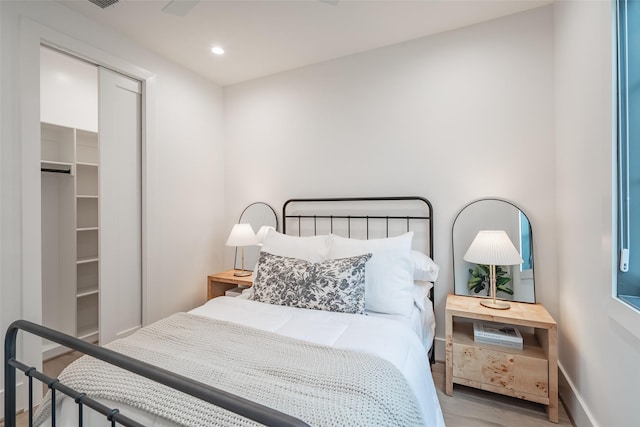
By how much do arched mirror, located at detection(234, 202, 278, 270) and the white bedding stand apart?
1.18 meters

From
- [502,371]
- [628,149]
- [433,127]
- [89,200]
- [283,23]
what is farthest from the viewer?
[89,200]

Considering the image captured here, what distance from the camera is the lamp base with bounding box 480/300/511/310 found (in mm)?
1987

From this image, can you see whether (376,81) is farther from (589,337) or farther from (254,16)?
(589,337)

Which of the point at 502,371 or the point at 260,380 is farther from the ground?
the point at 260,380

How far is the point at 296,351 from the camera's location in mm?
1322

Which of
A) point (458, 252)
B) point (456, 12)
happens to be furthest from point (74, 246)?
point (456, 12)

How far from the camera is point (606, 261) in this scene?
135 cm

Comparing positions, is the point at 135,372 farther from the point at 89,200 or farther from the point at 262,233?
the point at 89,200

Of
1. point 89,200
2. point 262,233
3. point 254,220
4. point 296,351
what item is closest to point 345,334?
point 296,351

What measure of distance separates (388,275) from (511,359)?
2.92 ft

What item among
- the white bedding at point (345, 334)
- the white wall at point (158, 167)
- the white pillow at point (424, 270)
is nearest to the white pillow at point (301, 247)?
the white bedding at point (345, 334)

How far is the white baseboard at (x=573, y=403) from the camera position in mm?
1570

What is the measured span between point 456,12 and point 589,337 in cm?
225

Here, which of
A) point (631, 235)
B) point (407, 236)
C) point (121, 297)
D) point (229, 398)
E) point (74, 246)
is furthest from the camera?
point (74, 246)
